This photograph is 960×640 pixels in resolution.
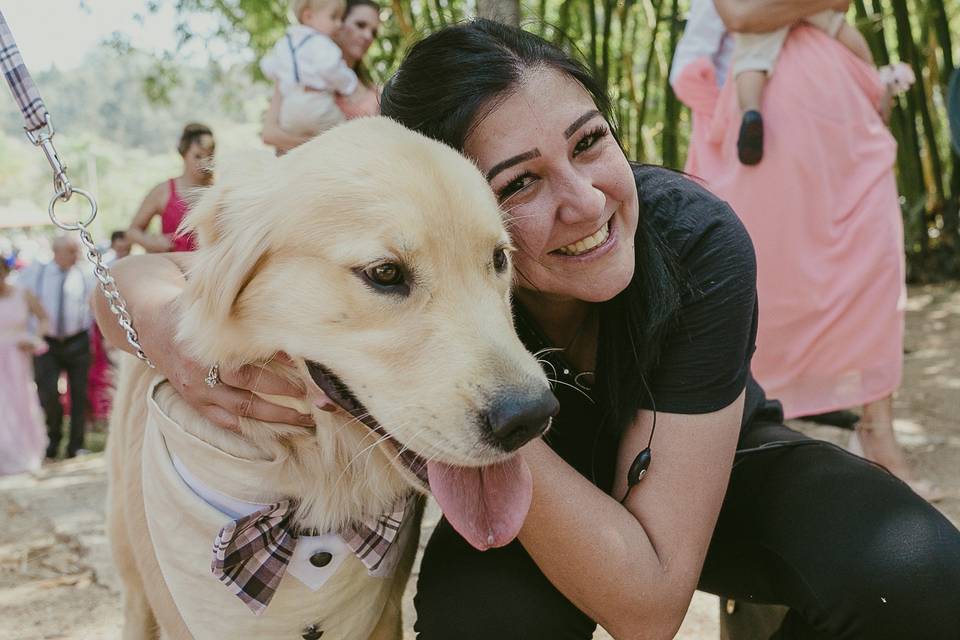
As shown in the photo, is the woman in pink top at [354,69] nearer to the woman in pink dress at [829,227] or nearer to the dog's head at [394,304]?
the woman in pink dress at [829,227]

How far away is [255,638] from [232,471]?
353 millimetres

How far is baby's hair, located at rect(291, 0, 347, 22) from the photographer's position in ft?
13.5

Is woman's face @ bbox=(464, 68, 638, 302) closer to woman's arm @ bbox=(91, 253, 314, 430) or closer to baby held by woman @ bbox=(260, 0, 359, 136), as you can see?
woman's arm @ bbox=(91, 253, 314, 430)

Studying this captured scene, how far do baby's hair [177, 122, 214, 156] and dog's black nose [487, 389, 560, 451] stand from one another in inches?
198

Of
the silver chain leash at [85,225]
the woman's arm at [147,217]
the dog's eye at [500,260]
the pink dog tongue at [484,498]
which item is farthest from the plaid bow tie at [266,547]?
the woman's arm at [147,217]

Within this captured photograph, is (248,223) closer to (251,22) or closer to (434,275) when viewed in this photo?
(434,275)

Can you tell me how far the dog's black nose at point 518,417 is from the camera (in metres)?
1.24

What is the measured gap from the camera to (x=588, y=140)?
5.48 ft

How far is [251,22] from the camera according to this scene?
32.4 feet

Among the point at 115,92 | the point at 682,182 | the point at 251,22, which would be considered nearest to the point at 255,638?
the point at 682,182

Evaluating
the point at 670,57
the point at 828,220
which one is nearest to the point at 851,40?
the point at 828,220

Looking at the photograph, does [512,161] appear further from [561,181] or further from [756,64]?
[756,64]

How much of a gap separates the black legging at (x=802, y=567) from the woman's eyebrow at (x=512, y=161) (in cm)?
79

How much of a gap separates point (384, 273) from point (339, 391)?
227 mm
